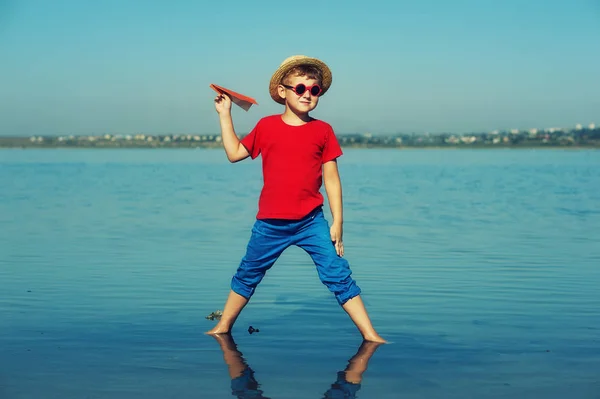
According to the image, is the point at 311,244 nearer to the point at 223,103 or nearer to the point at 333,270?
the point at 333,270

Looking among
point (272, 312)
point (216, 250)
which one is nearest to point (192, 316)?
point (272, 312)

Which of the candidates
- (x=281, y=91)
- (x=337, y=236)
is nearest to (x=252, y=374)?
(x=337, y=236)

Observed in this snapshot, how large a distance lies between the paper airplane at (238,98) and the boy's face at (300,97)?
0.79ft

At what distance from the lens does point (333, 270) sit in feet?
21.4

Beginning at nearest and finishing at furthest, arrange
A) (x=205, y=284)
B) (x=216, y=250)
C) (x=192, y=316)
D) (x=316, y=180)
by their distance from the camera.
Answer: (x=316, y=180) → (x=192, y=316) → (x=205, y=284) → (x=216, y=250)

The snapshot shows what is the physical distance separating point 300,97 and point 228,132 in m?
0.56

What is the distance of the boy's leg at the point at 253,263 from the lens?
6.51 meters

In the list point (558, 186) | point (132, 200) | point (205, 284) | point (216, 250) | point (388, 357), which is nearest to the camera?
point (388, 357)

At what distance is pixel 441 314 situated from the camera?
7602mm

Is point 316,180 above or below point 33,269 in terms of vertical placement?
above

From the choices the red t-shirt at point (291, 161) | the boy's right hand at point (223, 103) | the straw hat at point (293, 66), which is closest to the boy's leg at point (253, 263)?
the red t-shirt at point (291, 161)

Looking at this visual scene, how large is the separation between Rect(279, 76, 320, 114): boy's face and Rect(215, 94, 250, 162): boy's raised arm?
1.34 feet

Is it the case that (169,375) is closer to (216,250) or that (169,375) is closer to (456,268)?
(456,268)

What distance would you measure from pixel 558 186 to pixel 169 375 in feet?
99.8
